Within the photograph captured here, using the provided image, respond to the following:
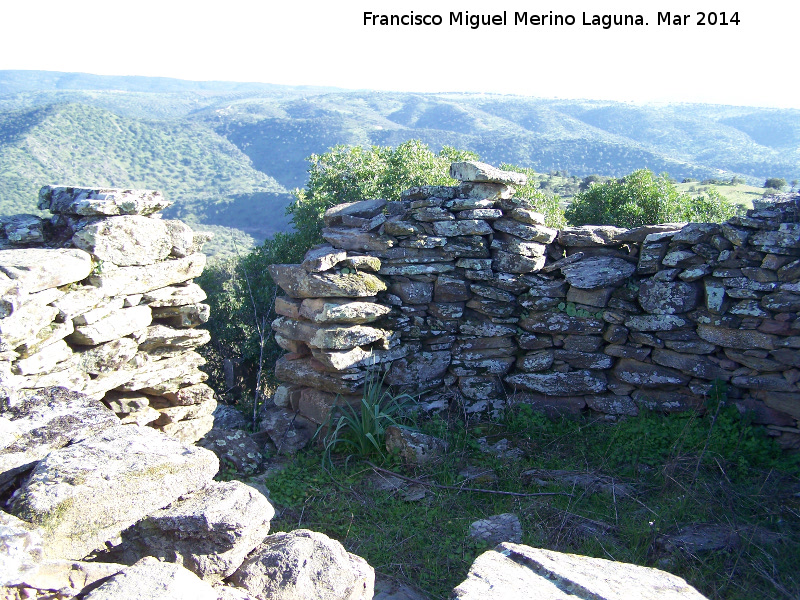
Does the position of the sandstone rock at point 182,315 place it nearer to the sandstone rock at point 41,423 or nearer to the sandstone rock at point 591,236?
the sandstone rock at point 41,423

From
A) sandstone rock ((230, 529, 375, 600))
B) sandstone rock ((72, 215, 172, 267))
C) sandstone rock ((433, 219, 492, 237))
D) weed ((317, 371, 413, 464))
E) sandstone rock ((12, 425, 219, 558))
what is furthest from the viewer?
sandstone rock ((433, 219, 492, 237))

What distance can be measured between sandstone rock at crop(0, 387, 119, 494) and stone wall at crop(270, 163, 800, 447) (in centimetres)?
324

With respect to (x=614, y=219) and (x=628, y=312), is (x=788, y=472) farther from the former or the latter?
(x=614, y=219)

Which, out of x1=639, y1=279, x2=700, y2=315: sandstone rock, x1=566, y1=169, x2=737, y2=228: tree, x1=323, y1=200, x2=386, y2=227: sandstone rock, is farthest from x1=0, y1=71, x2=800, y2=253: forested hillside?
x1=639, y1=279, x2=700, y2=315: sandstone rock

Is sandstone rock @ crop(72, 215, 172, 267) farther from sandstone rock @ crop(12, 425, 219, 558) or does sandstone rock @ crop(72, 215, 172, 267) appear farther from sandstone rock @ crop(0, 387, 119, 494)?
sandstone rock @ crop(12, 425, 219, 558)

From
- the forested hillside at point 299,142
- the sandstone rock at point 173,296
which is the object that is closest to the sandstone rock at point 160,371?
the sandstone rock at point 173,296

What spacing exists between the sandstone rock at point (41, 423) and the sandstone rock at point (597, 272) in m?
5.18

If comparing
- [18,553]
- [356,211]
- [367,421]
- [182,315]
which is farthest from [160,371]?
[18,553]

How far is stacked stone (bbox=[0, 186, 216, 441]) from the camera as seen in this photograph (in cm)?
524

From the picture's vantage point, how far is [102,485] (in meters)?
2.96

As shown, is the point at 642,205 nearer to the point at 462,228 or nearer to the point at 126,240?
the point at 462,228

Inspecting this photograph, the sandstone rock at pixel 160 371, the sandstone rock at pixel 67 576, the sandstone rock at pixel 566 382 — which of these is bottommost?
the sandstone rock at pixel 566 382

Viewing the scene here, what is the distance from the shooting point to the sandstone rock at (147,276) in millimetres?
5977

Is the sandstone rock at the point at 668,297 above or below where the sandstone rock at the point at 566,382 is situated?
above
